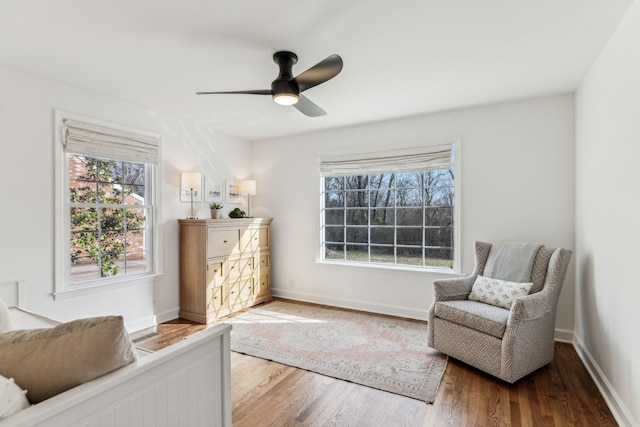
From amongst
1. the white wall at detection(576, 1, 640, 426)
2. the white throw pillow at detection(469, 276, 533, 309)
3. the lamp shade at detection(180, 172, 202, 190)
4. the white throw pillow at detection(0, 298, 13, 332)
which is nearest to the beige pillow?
the white throw pillow at detection(0, 298, 13, 332)

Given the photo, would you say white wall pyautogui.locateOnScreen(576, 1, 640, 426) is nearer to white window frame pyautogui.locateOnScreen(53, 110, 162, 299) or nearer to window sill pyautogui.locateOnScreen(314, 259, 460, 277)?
window sill pyautogui.locateOnScreen(314, 259, 460, 277)

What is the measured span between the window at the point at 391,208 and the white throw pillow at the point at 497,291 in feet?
2.98

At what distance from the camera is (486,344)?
2543 mm

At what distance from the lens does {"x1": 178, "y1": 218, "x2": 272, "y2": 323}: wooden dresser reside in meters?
3.91

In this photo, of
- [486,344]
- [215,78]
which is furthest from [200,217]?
[486,344]

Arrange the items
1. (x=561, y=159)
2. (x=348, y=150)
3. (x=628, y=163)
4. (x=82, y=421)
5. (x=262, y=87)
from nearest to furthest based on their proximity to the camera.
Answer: (x=82, y=421), (x=628, y=163), (x=262, y=87), (x=561, y=159), (x=348, y=150)

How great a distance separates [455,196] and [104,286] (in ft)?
12.6

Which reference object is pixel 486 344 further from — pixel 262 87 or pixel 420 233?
pixel 262 87

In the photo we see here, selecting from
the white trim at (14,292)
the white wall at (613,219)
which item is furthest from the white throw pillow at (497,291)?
the white trim at (14,292)

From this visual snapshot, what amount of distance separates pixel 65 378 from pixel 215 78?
251 centimetres

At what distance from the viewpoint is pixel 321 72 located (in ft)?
7.09

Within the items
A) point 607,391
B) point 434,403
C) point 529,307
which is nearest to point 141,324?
point 434,403

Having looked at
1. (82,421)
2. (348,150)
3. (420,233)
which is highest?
(348,150)

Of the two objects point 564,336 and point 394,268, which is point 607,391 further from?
point 394,268
